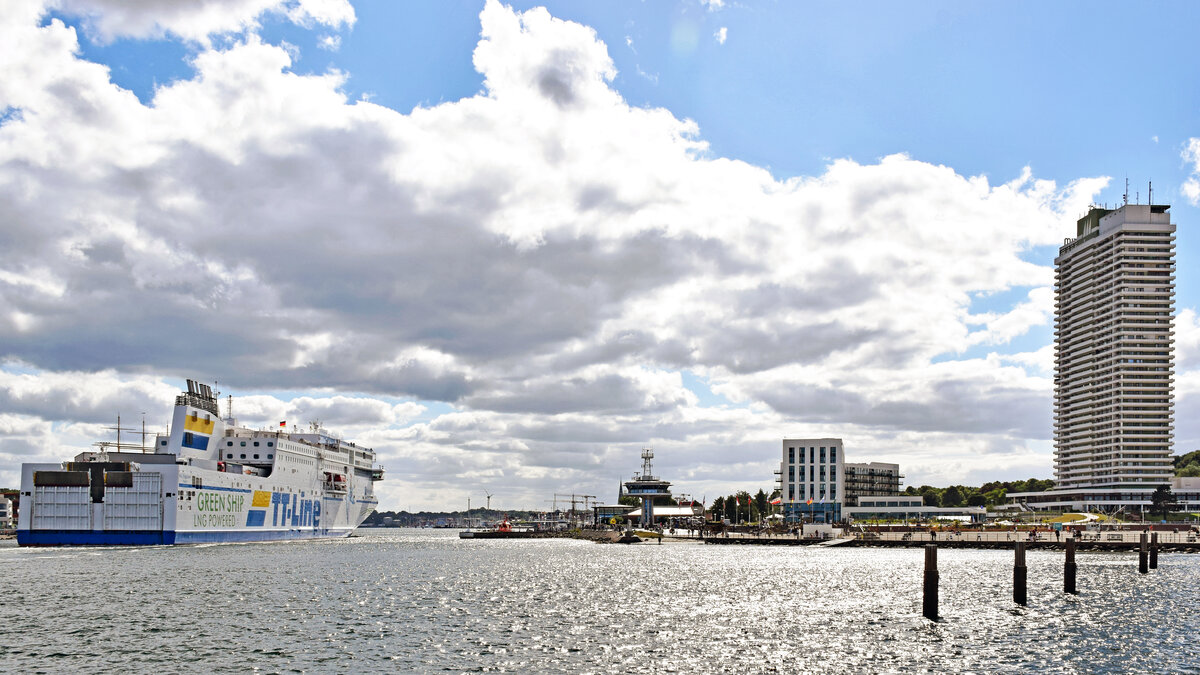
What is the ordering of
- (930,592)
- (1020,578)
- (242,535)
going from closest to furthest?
(930,592), (1020,578), (242,535)

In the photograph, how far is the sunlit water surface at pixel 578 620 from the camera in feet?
141

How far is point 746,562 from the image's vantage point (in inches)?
4500

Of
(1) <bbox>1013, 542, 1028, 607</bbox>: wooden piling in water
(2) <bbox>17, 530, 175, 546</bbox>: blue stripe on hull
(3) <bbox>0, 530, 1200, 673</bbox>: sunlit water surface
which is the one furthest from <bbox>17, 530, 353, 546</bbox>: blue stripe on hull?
(1) <bbox>1013, 542, 1028, 607</bbox>: wooden piling in water

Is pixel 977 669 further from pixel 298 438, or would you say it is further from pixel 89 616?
pixel 298 438

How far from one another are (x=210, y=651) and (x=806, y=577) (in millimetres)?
58194

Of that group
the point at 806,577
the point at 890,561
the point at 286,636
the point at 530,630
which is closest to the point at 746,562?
the point at 890,561

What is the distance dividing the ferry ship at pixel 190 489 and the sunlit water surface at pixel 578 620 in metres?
24.7

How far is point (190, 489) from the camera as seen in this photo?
126500 millimetres

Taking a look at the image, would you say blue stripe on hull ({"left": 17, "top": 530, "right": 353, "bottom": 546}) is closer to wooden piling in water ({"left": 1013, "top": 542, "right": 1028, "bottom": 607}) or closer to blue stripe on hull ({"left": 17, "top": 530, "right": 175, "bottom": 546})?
blue stripe on hull ({"left": 17, "top": 530, "right": 175, "bottom": 546})

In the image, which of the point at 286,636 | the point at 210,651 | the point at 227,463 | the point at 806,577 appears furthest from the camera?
the point at 227,463

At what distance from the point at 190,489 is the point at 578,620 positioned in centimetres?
8665

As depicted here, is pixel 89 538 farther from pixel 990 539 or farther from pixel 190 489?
pixel 990 539

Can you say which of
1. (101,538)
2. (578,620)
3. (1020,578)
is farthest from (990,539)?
(101,538)

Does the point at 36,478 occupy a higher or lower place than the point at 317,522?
higher
